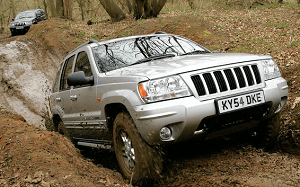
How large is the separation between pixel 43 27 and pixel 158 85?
56.2 ft

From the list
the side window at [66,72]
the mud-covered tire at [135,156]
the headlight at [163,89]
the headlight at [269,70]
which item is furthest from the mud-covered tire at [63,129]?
the headlight at [269,70]

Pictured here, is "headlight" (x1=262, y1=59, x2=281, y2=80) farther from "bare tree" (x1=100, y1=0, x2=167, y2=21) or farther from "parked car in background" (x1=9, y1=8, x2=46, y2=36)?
"parked car in background" (x1=9, y1=8, x2=46, y2=36)

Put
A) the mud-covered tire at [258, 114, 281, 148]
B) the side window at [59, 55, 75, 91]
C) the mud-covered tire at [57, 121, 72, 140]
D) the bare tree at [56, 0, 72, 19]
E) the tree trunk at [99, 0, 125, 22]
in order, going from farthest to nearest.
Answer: the bare tree at [56, 0, 72, 19] < the tree trunk at [99, 0, 125, 22] < the mud-covered tire at [57, 121, 72, 140] < the side window at [59, 55, 75, 91] < the mud-covered tire at [258, 114, 281, 148]

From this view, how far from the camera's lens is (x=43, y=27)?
1859 cm

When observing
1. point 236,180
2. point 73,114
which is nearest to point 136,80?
point 236,180

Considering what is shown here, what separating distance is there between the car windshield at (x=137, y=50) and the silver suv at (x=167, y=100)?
2 centimetres

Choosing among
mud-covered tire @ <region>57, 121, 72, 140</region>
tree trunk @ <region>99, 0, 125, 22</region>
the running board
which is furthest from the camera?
tree trunk @ <region>99, 0, 125, 22</region>

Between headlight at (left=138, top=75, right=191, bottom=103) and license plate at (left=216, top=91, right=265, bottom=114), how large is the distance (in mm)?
391

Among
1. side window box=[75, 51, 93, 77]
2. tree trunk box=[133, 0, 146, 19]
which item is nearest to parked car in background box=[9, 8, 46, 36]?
tree trunk box=[133, 0, 146, 19]

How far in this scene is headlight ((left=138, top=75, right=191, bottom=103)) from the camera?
10.5 feet

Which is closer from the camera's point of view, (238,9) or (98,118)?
(98,118)

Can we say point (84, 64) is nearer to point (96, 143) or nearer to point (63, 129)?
point (96, 143)

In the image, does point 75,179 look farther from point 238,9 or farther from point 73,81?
point 238,9

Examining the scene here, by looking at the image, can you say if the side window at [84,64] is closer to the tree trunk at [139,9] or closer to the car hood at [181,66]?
the car hood at [181,66]
